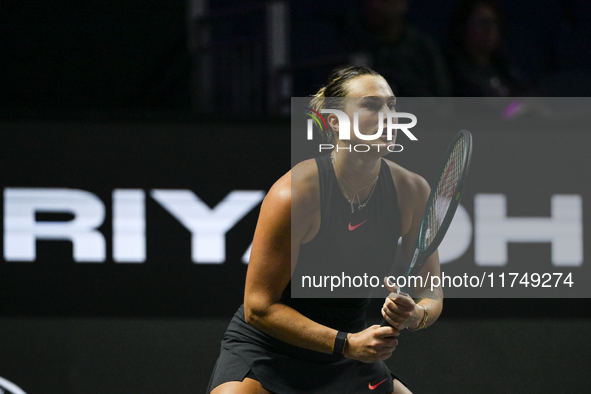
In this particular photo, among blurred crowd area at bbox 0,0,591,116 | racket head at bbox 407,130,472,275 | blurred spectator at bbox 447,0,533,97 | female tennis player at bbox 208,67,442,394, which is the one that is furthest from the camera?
blurred crowd area at bbox 0,0,591,116

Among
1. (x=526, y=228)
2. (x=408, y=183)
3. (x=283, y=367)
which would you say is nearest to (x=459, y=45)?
(x=526, y=228)

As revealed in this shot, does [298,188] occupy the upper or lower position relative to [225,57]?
lower

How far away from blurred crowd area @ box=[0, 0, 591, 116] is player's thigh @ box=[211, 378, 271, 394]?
1622 mm

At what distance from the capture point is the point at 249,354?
1713 mm

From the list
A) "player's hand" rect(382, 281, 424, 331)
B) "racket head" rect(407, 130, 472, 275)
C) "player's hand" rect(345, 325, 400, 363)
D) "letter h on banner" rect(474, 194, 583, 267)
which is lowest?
"player's hand" rect(345, 325, 400, 363)

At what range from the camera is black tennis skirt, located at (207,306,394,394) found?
66.9 inches

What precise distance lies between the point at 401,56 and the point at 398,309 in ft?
6.57

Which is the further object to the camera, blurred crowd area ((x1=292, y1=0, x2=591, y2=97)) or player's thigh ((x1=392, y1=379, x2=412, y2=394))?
blurred crowd area ((x1=292, y1=0, x2=591, y2=97))

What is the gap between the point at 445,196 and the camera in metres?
1.54

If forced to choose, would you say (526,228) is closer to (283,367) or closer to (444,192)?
(444,192)

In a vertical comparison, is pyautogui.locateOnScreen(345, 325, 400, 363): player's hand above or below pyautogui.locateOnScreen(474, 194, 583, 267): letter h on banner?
below

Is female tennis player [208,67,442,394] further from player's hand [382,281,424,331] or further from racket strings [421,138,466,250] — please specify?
racket strings [421,138,466,250]

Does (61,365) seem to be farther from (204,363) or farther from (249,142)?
(249,142)

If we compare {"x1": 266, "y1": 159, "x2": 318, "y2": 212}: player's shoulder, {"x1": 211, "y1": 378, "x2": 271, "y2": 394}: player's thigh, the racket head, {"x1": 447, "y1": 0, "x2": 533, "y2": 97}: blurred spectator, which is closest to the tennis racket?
the racket head
